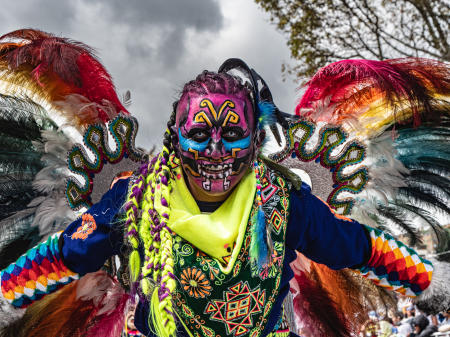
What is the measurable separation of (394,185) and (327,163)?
1.15ft

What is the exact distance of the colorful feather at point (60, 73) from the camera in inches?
87.1

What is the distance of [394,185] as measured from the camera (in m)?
2.48

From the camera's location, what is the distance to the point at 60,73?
226 cm

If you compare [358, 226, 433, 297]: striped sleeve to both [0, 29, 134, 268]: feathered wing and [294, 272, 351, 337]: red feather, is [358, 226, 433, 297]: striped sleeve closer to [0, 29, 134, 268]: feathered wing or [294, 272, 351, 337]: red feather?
[294, 272, 351, 337]: red feather

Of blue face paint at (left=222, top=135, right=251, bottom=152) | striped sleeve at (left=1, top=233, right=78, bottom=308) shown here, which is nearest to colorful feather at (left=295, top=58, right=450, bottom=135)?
blue face paint at (left=222, top=135, right=251, bottom=152)

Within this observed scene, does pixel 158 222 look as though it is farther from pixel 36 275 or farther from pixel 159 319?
pixel 36 275

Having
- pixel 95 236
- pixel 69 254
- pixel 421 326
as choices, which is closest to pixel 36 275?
pixel 69 254

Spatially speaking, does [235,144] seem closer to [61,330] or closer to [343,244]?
[343,244]

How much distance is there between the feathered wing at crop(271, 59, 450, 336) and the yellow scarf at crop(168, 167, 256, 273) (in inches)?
23.9

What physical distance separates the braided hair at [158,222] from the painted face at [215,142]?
0.24 ft

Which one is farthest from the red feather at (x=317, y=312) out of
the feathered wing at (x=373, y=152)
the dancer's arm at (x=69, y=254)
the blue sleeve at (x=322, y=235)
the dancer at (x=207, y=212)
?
the dancer's arm at (x=69, y=254)

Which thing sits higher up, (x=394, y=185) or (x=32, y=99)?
(x=32, y=99)

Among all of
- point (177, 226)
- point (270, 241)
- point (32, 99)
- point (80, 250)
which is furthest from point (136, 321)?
point (32, 99)

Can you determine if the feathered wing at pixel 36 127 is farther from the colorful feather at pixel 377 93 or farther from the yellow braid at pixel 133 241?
the colorful feather at pixel 377 93
